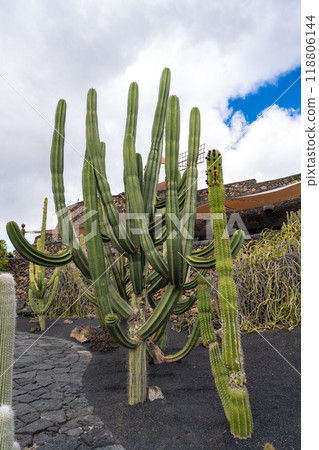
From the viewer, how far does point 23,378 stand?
11.1 feet

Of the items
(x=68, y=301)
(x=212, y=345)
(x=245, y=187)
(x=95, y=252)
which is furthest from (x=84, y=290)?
(x=245, y=187)

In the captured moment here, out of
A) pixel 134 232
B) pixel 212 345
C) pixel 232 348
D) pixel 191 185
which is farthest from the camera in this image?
pixel 191 185

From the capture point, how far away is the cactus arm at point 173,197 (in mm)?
2453

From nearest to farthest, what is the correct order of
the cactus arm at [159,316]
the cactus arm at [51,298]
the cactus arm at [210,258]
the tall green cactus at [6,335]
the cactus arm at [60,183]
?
the tall green cactus at [6,335] < the cactus arm at [210,258] < the cactus arm at [159,316] < the cactus arm at [60,183] < the cactus arm at [51,298]

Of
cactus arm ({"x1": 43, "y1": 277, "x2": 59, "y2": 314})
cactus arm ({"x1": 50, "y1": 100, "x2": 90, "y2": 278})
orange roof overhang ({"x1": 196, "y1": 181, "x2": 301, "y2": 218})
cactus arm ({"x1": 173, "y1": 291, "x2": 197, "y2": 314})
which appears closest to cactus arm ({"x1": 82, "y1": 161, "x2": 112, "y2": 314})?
cactus arm ({"x1": 50, "y1": 100, "x2": 90, "y2": 278})

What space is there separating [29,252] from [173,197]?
1233 mm

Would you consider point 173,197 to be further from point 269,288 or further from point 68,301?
point 68,301

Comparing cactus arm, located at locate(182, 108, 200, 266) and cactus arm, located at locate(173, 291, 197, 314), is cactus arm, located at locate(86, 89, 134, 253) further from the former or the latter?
cactus arm, located at locate(173, 291, 197, 314)

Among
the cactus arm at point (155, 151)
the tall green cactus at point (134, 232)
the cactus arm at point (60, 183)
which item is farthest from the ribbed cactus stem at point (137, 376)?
the cactus arm at point (155, 151)

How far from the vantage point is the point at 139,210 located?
2486 mm

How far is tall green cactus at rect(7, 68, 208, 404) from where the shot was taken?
2424mm

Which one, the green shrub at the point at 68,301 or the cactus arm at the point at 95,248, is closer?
the cactus arm at the point at 95,248

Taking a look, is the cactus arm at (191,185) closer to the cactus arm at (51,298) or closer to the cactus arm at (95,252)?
the cactus arm at (95,252)
